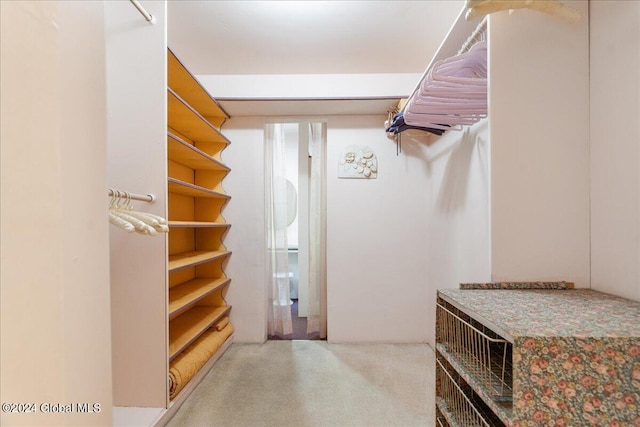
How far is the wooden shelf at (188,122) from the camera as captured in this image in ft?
5.49

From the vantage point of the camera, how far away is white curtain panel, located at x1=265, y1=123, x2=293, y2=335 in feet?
8.45

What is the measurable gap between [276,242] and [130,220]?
1.59m

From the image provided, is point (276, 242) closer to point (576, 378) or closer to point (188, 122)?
point (188, 122)

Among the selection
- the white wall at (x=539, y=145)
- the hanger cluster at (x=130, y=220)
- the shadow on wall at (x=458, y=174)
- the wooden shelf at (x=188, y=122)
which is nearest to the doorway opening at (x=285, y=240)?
the wooden shelf at (x=188, y=122)

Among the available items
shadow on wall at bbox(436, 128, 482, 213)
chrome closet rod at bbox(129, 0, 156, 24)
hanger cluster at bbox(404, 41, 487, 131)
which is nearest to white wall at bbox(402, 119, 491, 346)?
shadow on wall at bbox(436, 128, 482, 213)

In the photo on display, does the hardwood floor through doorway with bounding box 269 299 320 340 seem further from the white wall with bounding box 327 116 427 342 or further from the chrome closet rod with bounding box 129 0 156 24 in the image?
the chrome closet rod with bounding box 129 0 156 24

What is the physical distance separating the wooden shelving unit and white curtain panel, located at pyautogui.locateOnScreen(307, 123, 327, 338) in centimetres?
80

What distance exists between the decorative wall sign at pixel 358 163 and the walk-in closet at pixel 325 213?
0.02m

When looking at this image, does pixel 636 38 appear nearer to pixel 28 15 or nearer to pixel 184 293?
pixel 28 15

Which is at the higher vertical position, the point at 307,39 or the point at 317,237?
the point at 307,39

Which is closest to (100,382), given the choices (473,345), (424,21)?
(473,345)

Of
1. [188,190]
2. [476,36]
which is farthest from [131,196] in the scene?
[476,36]

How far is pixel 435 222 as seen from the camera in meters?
2.22

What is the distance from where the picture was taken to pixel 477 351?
36.8 inches
